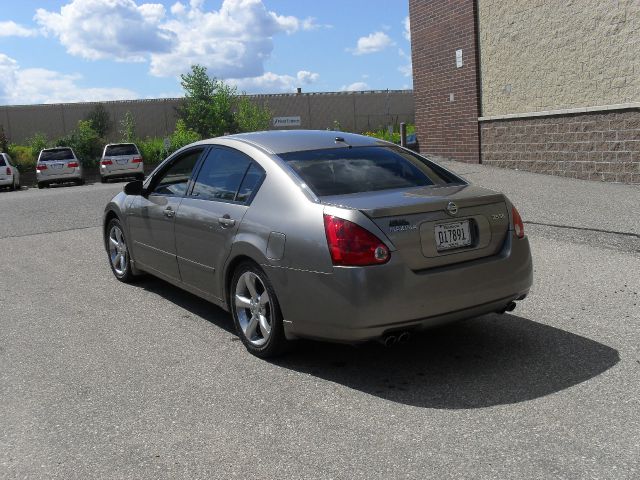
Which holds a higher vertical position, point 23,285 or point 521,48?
point 521,48

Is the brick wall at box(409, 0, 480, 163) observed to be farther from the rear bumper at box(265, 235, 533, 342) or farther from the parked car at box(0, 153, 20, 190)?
the parked car at box(0, 153, 20, 190)

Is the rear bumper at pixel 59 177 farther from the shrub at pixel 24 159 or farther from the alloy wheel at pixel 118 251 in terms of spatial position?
the alloy wheel at pixel 118 251

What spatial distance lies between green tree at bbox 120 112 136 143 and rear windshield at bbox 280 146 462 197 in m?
45.4

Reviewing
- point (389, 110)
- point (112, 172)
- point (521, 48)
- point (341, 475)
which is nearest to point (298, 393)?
point (341, 475)

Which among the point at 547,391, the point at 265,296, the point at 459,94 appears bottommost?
the point at 547,391

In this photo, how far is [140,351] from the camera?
499cm

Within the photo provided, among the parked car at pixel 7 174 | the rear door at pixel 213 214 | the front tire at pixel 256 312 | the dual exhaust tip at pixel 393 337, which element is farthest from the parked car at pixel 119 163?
the dual exhaust tip at pixel 393 337

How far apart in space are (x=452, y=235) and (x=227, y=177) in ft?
6.13

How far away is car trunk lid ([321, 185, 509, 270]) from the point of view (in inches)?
160

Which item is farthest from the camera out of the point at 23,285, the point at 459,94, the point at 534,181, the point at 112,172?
the point at 112,172

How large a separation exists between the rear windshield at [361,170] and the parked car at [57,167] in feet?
82.0

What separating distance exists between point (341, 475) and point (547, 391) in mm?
1486

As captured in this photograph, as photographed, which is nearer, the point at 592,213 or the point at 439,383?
the point at 439,383

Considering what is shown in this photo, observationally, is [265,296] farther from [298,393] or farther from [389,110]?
[389,110]
